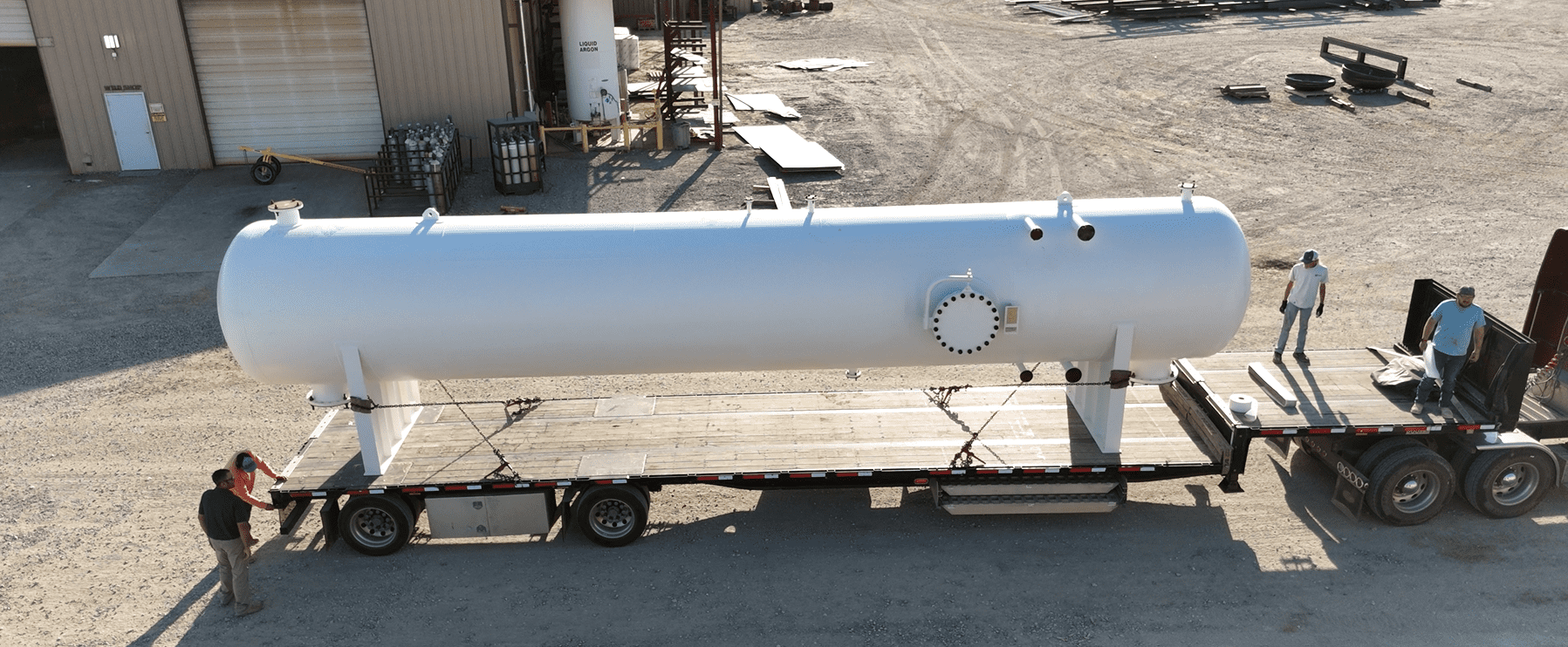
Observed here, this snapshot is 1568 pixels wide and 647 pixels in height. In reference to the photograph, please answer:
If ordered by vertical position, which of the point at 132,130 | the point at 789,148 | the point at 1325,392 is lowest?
the point at 789,148

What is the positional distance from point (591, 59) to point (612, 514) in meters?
18.2

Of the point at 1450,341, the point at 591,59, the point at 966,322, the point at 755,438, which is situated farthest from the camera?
the point at 591,59

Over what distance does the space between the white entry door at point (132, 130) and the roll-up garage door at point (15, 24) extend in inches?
73.3

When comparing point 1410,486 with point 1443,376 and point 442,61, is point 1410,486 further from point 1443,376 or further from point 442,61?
point 442,61

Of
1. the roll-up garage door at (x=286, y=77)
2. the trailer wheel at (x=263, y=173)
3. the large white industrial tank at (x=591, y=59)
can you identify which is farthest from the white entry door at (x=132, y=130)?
the large white industrial tank at (x=591, y=59)

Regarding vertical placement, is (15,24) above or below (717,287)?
above

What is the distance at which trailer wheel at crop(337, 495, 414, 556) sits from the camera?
1091cm

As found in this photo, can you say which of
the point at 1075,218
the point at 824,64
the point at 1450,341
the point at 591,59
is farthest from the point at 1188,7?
the point at 1075,218

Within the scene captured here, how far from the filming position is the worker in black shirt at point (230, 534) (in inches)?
387

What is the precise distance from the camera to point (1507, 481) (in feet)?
37.4

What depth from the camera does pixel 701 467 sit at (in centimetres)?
1110

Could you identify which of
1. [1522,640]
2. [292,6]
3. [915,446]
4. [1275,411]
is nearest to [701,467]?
[915,446]

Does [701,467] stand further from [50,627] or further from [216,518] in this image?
[50,627]

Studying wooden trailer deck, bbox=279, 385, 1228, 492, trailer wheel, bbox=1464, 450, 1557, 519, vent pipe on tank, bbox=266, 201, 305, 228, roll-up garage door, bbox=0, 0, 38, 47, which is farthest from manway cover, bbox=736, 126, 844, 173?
roll-up garage door, bbox=0, 0, 38, 47
